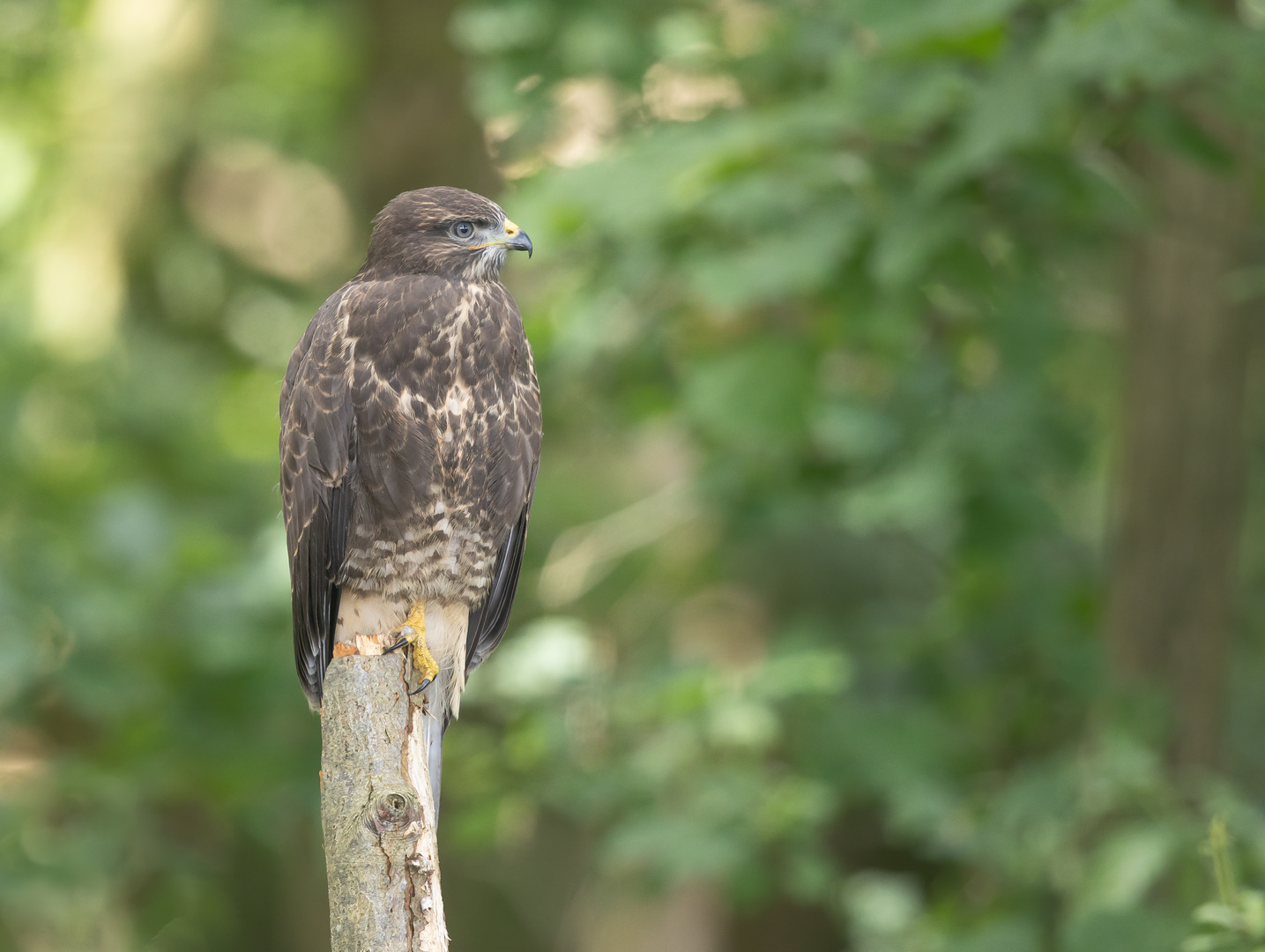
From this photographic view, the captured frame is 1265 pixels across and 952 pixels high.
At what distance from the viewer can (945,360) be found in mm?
4148

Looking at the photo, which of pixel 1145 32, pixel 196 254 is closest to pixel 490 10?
pixel 1145 32

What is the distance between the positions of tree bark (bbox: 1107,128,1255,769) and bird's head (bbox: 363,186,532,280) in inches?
A: 119

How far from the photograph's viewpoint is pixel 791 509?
15.0 feet

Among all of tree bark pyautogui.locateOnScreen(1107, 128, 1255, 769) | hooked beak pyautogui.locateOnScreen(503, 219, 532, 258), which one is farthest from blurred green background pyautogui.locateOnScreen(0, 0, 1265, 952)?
hooked beak pyautogui.locateOnScreen(503, 219, 532, 258)

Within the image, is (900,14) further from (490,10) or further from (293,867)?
(293,867)

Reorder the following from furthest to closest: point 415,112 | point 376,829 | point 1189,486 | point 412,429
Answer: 1. point 415,112
2. point 1189,486
3. point 412,429
4. point 376,829

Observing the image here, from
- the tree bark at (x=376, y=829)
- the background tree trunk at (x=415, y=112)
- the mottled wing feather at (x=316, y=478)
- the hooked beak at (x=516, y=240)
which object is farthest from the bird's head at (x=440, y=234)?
the background tree trunk at (x=415, y=112)

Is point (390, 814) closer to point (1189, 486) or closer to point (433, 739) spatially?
point (433, 739)

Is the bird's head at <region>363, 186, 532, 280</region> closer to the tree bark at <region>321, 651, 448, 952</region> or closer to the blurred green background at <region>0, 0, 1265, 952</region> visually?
the tree bark at <region>321, 651, 448, 952</region>

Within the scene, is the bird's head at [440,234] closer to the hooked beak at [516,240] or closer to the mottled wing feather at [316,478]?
the hooked beak at [516,240]

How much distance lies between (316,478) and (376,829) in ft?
2.52

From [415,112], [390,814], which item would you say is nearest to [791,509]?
[390,814]

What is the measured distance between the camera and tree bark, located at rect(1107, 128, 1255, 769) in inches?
187

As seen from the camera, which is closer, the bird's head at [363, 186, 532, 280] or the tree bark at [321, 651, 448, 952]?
the tree bark at [321, 651, 448, 952]
